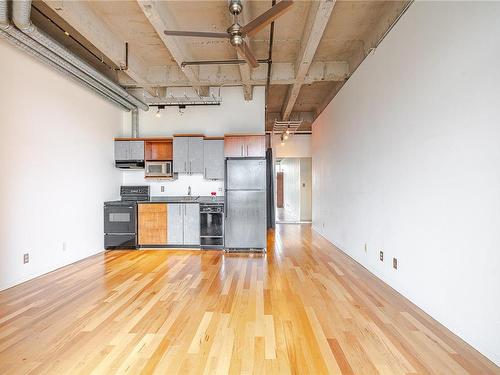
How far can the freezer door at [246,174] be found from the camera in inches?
193

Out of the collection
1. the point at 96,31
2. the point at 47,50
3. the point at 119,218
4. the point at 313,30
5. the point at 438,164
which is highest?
the point at 96,31

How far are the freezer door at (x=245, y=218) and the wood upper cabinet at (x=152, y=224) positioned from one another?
124cm

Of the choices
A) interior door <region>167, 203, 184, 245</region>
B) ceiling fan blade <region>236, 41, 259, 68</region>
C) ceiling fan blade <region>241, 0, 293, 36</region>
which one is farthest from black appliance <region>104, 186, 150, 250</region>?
ceiling fan blade <region>241, 0, 293, 36</region>

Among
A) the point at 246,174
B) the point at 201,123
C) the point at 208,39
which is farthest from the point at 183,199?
the point at 208,39

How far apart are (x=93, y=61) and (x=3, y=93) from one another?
73.9 inches

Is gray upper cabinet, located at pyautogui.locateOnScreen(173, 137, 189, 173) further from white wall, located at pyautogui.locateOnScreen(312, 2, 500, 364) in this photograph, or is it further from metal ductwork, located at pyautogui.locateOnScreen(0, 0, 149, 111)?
white wall, located at pyautogui.locateOnScreen(312, 2, 500, 364)

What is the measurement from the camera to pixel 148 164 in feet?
17.6

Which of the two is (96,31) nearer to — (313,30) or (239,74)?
(239,74)

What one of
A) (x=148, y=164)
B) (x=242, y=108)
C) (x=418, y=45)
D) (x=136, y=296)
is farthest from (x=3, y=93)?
(x=418, y=45)

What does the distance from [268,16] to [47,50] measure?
2.73m

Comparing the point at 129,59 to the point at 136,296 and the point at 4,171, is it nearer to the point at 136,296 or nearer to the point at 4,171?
the point at 4,171

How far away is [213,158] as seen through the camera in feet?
17.3

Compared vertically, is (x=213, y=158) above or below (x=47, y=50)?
below

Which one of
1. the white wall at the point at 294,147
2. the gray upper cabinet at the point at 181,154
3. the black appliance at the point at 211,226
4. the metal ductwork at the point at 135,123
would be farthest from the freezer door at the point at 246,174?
the white wall at the point at 294,147
